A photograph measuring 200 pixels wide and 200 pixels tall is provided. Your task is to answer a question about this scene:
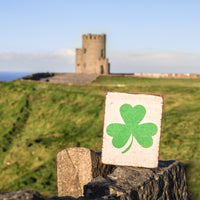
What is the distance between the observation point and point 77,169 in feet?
25.8

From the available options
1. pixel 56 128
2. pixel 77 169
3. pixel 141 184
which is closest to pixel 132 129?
pixel 141 184

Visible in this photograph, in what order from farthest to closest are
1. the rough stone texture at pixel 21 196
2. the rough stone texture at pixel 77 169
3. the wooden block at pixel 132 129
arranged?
1. the rough stone texture at pixel 77 169
2. the wooden block at pixel 132 129
3. the rough stone texture at pixel 21 196

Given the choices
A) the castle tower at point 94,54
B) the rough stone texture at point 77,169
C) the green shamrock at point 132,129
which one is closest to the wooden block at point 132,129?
the green shamrock at point 132,129

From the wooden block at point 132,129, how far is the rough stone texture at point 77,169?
0.42 m

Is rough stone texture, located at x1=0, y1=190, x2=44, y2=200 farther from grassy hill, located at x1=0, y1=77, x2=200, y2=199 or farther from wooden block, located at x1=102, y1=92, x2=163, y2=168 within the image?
grassy hill, located at x1=0, y1=77, x2=200, y2=199

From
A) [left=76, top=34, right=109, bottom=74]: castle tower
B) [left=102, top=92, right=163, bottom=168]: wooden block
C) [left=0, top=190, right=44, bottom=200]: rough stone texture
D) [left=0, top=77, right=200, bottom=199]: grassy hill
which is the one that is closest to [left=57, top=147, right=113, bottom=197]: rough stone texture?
[left=102, top=92, right=163, bottom=168]: wooden block

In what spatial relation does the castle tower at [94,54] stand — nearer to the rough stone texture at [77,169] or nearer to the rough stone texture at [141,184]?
the rough stone texture at [141,184]

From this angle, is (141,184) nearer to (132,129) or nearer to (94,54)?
(132,129)

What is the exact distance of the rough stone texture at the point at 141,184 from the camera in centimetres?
622

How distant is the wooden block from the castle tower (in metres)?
58.1

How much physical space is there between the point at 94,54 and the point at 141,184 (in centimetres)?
6040

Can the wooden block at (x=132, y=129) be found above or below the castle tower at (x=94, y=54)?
below

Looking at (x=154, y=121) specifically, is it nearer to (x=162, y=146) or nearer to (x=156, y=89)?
(x=162, y=146)

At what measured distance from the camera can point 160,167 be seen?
26.4ft
